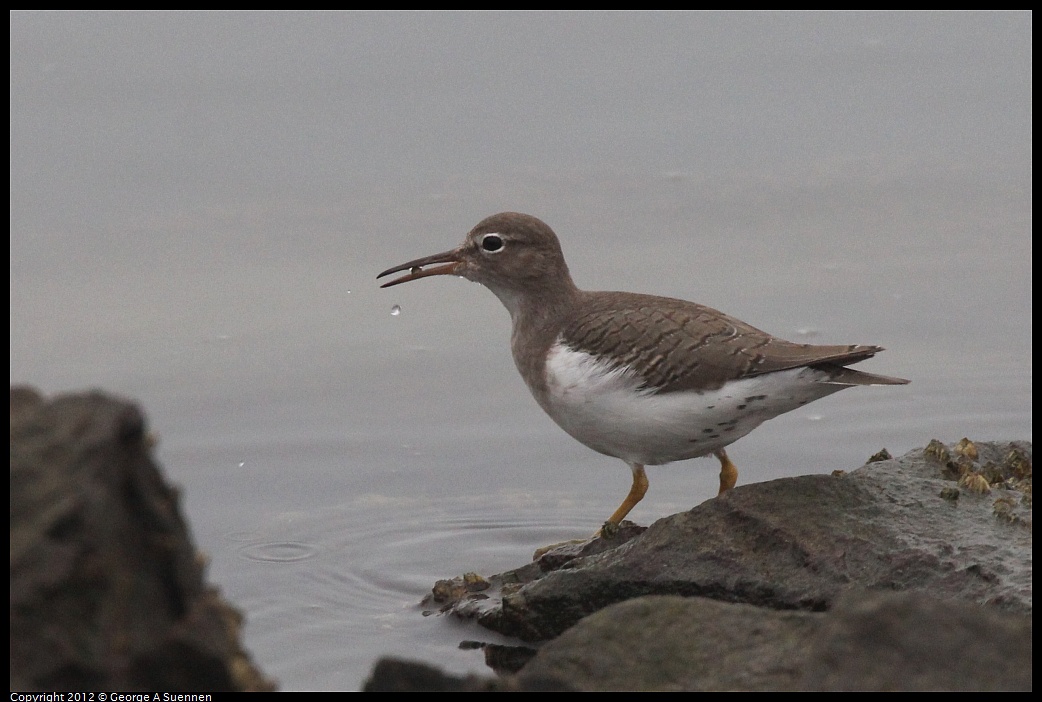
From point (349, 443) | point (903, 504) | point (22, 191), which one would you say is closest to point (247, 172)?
point (22, 191)

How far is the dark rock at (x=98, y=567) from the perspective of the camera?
11.1 feet

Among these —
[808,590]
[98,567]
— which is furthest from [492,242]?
[98,567]

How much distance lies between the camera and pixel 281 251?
11516 mm

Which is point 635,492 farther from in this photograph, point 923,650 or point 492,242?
point 923,650

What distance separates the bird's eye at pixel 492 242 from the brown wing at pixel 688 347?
0.96 m

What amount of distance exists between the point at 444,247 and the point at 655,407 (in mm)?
4759

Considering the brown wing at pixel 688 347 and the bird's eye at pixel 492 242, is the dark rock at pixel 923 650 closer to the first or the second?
the brown wing at pixel 688 347

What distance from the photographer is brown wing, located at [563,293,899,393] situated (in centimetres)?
683

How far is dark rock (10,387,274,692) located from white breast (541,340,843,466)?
3798mm

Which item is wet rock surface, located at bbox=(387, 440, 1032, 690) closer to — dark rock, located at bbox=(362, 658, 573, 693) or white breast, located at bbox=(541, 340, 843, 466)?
dark rock, located at bbox=(362, 658, 573, 693)

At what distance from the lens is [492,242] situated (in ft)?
27.7

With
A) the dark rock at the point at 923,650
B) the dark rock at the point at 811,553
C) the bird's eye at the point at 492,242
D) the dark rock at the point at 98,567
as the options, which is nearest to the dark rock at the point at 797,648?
the dark rock at the point at 923,650

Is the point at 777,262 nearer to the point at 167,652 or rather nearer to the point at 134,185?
the point at 134,185
